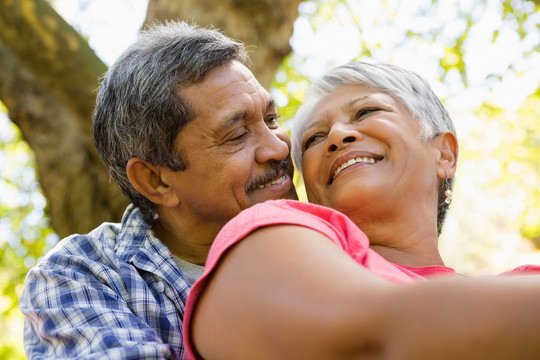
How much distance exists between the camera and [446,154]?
2.58 m

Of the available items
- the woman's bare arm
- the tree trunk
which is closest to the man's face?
the woman's bare arm

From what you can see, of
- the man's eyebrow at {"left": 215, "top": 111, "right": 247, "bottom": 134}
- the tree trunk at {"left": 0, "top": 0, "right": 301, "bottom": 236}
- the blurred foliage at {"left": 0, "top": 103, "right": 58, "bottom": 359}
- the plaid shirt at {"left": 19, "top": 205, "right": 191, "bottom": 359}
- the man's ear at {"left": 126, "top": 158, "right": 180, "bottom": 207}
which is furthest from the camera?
the blurred foliage at {"left": 0, "top": 103, "right": 58, "bottom": 359}

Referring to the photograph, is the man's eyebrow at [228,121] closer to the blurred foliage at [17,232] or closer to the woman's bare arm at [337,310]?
the woman's bare arm at [337,310]

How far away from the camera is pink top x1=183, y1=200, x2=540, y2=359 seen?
1.47m

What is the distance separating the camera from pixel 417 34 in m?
8.28

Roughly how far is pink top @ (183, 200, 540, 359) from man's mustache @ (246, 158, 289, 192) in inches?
34.6

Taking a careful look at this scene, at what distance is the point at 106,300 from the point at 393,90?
1.37 meters

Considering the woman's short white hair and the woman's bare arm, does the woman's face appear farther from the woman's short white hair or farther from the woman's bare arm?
the woman's bare arm

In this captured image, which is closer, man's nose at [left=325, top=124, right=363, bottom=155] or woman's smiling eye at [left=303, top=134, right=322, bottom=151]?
man's nose at [left=325, top=124, right=363, bottom=155]

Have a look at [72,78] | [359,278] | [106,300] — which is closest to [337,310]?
[359,278]

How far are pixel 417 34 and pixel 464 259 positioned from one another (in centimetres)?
1549

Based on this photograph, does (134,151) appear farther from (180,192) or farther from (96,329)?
(96,329)

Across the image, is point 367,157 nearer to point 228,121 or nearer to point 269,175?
point 269,175

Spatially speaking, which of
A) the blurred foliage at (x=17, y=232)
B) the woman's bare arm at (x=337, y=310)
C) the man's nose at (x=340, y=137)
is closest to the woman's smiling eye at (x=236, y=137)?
the man's nose at (x=340, y=137)
